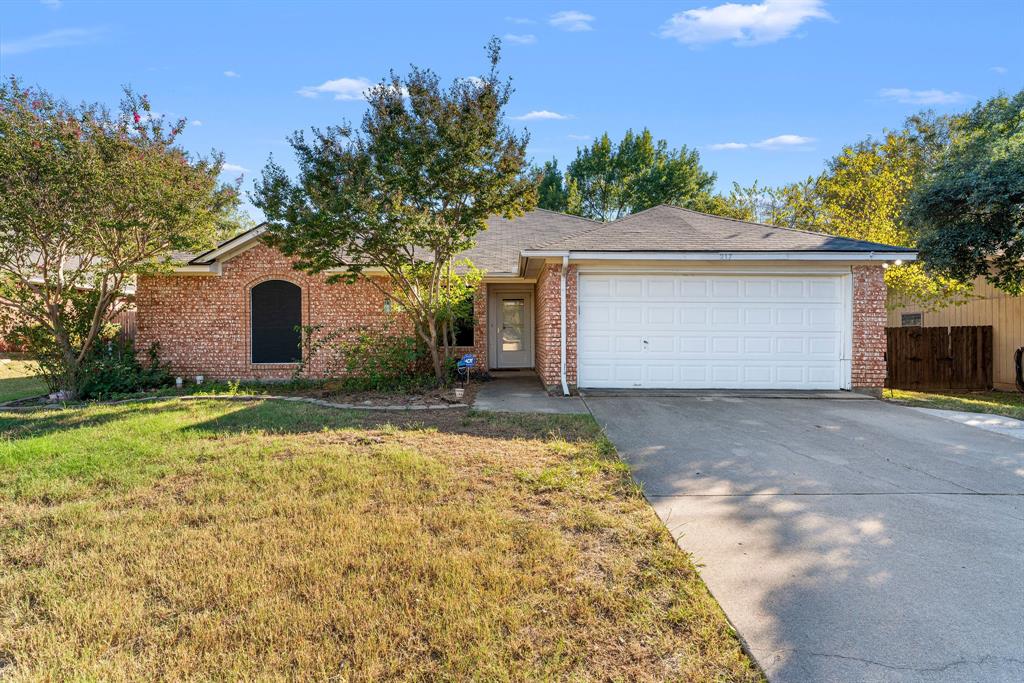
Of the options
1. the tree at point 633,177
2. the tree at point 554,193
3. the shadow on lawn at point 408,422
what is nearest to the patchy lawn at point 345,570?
the shadow on lawn at point 408,422

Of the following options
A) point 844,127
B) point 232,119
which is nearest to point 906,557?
point 232,119

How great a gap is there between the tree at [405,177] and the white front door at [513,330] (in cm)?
555

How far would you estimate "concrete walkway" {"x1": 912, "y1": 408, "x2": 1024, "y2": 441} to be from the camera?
7344 millimetres

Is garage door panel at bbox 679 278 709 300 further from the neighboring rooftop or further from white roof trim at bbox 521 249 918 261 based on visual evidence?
the neighboring rooftop

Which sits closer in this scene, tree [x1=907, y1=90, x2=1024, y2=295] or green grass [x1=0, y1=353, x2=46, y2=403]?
green grass [x1=0, y1=353, x2=46, y2=403]

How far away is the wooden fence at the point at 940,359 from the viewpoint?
1443 cm

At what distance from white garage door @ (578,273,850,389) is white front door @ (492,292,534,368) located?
17.5ft

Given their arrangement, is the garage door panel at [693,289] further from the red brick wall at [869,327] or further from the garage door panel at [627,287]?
the red brick wall at [869,327]

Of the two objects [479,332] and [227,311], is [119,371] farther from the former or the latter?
[479,332]

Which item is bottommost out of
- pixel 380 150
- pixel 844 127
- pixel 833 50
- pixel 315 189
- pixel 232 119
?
pixel 315 189

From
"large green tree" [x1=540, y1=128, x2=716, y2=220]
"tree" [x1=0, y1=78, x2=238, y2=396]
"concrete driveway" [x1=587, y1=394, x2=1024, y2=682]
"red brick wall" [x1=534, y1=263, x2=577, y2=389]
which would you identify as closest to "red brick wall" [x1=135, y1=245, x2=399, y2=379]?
"tree" [x1=0, y1=78, x2=238, y2=396]

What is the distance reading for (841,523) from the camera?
4.00 metres

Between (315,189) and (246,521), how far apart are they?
22.5 ft

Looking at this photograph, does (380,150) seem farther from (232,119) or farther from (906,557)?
(906,557)
